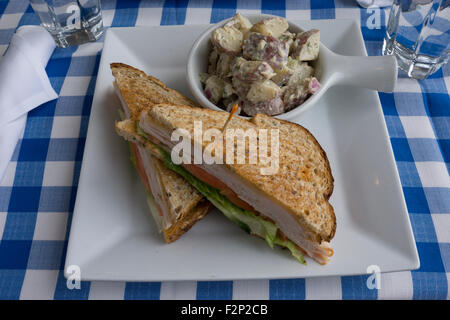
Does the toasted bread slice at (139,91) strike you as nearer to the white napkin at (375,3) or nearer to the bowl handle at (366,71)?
the bowl handle at (366,71)

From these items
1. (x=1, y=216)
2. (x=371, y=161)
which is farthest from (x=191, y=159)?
(x=1, y=216)

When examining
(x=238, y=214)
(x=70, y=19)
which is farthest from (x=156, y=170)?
(x=70, y=19)

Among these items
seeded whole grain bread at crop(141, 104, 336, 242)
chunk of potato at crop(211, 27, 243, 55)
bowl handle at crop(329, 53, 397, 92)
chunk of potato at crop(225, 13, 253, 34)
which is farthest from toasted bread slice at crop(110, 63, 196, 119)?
bowl handle at crop(329, 53, 397, 92)

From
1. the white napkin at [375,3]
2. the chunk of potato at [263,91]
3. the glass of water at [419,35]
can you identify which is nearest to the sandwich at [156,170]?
the chunk of potato at [263,91]

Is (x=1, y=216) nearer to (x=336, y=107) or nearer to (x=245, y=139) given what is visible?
(x=245, y=139)

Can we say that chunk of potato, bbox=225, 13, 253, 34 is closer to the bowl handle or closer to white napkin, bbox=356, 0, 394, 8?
the bowl handle

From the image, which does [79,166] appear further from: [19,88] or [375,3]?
[375,3]
